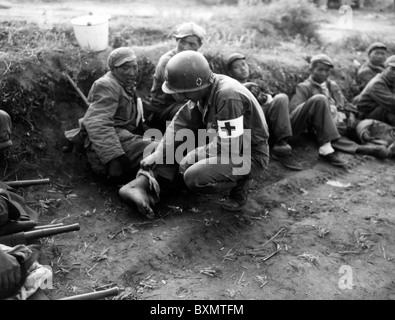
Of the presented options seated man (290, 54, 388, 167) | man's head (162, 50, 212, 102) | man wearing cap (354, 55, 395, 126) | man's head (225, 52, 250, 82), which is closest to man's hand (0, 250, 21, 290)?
man's head (162, 50, 212, 102)

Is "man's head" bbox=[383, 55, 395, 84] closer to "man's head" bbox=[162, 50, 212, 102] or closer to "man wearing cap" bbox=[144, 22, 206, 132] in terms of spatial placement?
"man wearing cap" bbox=[144, 22, 206, 132]

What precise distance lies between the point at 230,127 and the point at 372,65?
4.66m

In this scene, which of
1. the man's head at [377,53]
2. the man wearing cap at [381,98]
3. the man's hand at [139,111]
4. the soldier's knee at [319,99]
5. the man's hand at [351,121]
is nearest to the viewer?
the man's hand at [139,111]

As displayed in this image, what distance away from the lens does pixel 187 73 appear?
4.01 meters

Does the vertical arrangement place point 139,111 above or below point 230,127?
below

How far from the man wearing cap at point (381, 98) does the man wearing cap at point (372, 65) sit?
62 centimetres

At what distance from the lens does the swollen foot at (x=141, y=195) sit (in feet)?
14.2

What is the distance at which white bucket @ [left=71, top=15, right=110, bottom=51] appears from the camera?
5.71 metres

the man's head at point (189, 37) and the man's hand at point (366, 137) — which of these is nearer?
the man's head at point (189, 37)

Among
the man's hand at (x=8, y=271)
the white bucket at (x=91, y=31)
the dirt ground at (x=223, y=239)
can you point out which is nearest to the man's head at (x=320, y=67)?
the dirt ground at (x=223, y=239)

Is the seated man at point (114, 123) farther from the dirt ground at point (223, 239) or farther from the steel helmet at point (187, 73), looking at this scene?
the steel helmet at point (187, 73)

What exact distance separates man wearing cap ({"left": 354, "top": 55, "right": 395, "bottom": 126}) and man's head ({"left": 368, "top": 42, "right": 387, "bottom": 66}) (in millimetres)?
598

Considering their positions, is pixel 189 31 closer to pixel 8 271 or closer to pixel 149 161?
pixel 149 161

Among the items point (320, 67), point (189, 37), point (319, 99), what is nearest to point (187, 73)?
point (189, 37)
